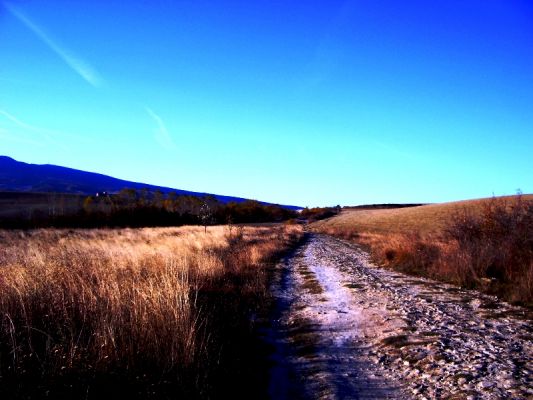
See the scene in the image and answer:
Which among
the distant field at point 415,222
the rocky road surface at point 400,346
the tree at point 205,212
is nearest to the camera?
the rocky road surface at point 400,346

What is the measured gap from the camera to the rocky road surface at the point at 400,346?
5.51m

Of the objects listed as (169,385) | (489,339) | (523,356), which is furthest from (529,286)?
(169,385)

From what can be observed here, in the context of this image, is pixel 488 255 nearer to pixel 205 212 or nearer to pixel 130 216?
pixel 205 212

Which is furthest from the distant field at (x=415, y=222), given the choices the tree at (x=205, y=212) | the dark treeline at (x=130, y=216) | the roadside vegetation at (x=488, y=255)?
the dark treeline at (x=130, y=216)

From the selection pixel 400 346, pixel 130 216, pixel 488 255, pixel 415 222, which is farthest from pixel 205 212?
pixel 130 216

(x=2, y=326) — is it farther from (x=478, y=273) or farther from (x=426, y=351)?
(x=478, y=273)

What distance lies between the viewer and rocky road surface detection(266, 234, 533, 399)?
551 centimetres

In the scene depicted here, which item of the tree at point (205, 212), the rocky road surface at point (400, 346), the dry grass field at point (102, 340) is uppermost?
the tree at point (205, 212)

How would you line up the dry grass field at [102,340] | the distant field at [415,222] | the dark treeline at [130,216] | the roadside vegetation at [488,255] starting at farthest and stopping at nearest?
the dark treeline at [130,216] → the distant field at [415,222] → the roadside vegetation at [488,255] → the dry grass field at [102,340]

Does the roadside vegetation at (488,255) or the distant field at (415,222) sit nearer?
the roadside vegetation at (488,255)

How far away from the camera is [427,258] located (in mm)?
18188

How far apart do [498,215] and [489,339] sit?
1036 cm

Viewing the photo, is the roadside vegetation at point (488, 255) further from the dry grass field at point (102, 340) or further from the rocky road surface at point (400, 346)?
the dry grass field at point (102, 340)

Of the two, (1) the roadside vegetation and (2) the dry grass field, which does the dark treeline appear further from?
(2) the dry grass field
